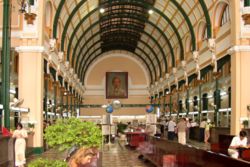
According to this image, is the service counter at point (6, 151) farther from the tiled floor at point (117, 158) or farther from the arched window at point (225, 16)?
the arched window at point (225, 16)

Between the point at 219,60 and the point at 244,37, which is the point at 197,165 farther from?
the point at 219,60

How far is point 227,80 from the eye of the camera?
30.1m

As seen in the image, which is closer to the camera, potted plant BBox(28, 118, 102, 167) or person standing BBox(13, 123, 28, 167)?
potted plant BBox(28, 118, 102, 167)

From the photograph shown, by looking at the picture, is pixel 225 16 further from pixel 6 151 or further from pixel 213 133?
pixel 6 151

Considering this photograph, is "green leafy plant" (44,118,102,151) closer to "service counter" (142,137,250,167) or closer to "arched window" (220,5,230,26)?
"service counter" (142,137,250,167)

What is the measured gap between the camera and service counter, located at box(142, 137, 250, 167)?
25.7 feet

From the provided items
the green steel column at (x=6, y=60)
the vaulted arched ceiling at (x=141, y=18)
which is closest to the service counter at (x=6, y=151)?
the green steel column at (x=6, y=60)

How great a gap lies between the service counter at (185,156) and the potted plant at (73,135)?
7.21 ft

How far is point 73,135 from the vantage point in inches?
268

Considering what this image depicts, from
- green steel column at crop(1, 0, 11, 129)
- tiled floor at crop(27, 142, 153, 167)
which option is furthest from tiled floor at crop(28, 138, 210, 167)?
green steel column at crop(1, 0, 11, 129)

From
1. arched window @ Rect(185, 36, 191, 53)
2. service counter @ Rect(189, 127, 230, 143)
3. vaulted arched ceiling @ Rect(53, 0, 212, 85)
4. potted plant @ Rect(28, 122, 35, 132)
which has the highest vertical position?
vaulted arched ceiling @ Rect(53, 0, 212, 85)

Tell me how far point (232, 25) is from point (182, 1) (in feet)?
37.5

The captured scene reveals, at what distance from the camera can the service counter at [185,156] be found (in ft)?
25.7

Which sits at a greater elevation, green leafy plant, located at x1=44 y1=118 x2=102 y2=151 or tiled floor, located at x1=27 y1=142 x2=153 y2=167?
green leafy plant, located at x1=44 y1=118 x2=102 y2=151
